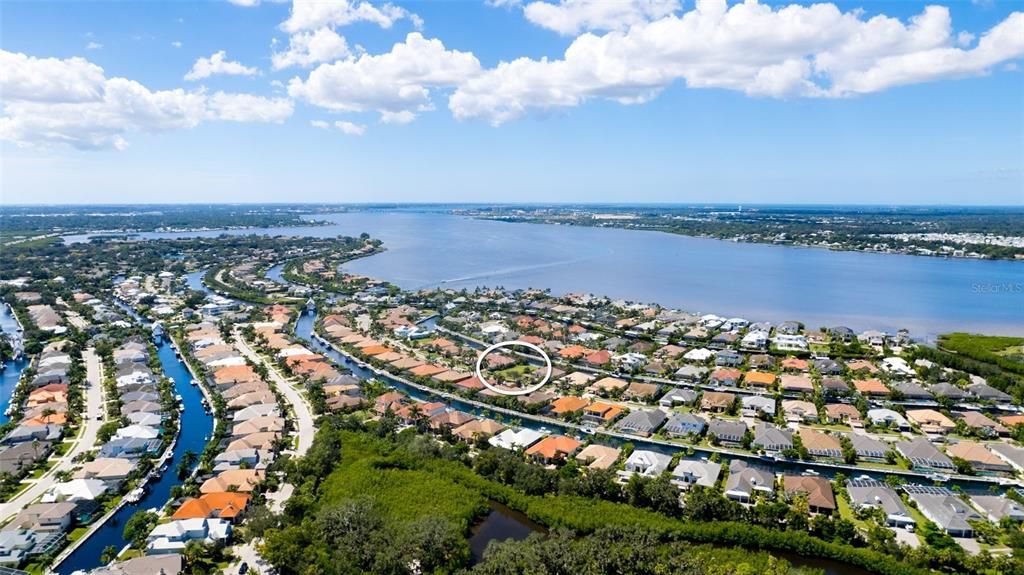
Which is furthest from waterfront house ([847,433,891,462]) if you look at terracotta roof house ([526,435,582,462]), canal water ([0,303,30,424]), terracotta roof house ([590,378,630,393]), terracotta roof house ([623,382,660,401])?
canal water ([0,303,30,424])

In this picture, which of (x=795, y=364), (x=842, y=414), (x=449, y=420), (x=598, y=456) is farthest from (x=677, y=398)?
(x=449, y=420)

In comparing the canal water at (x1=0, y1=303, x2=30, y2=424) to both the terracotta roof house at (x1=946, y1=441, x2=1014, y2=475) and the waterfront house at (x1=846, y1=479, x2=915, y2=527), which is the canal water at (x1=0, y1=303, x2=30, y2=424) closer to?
the waterfront house at (x1=846, y1=479, x2=915, y2=527)

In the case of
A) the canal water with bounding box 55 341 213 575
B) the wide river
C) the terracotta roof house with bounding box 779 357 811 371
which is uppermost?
the wide river

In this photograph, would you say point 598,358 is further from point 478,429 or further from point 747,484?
point 747,484

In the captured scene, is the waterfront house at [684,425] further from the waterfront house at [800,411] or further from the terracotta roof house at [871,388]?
the terracotta roof house at [871,388]

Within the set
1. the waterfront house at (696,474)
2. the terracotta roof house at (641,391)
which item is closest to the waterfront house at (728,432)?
the waterfront house at (696,474)

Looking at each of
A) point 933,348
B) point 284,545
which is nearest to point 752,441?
point 284,545

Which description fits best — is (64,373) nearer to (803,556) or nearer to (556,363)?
(556,363)
